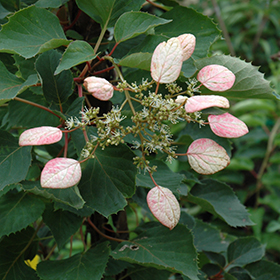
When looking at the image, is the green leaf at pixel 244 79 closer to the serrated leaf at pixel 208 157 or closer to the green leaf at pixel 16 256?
the serrated leaf at pixel 208 157

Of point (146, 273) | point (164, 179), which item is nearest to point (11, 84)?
point (164, 179)

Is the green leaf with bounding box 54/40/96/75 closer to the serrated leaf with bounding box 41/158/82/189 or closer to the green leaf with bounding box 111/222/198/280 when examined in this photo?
the serrated leaf with bounding box 41/158/82/189

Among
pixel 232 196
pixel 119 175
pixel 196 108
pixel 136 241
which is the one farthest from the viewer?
pixel 232 196

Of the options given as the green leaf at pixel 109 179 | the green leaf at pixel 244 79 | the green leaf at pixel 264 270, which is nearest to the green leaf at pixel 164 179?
the green leaf at pixel 109 179

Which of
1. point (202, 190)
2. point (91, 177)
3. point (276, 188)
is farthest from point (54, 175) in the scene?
point (276, 188)

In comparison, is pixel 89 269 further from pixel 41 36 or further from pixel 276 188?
pixel 276 188

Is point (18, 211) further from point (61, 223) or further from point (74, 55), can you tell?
point (74, 55)
